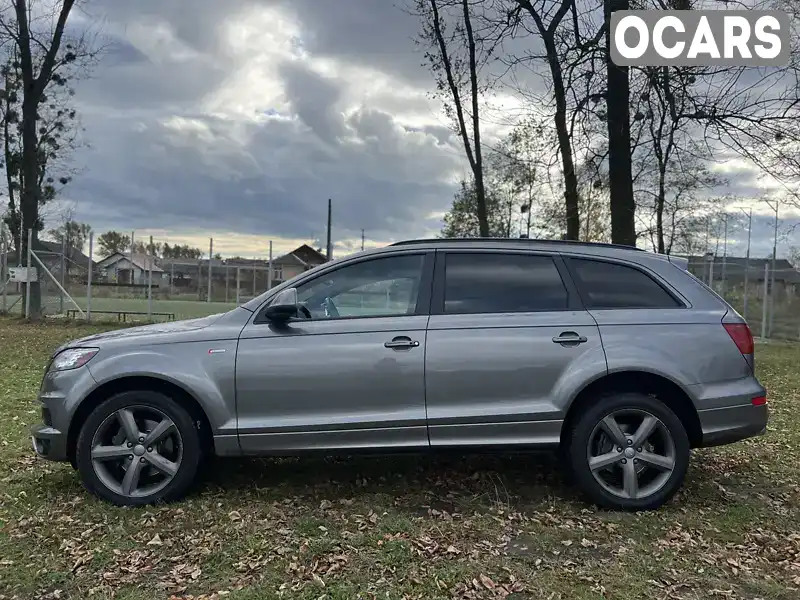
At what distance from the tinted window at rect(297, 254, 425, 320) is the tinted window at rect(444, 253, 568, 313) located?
0.25 meters

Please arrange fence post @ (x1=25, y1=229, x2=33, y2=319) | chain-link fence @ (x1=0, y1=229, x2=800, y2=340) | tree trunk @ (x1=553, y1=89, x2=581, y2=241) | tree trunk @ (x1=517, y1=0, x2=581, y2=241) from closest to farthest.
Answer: tree trunk @ (x1=517, y1=0, x2=581, y2=241) → tree trunk @ (x1=553, y1=89, x2=581, y2=241) → chain-link fence @ (x1=0, y1=229, x2=800, y2=340) → fence post @ (x1=25, y1=229, x2=33, y2=319)

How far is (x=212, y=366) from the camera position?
4.16 m

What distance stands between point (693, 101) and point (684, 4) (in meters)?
1.38

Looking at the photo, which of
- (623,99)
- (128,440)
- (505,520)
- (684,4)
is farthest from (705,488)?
(684,4)

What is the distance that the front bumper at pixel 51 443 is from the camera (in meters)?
4.16

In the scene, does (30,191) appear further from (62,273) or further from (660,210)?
(660,210)

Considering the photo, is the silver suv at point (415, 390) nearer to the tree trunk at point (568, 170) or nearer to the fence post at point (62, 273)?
the tree trunk at point (568, 170)

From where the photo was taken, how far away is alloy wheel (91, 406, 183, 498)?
163 inches

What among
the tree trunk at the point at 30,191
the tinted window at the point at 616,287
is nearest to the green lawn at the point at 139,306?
the tree trunk at the point at 30,191

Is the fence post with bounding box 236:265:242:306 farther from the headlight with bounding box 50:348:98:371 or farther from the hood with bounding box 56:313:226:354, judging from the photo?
the headlight with bounding box 50:348:98:371

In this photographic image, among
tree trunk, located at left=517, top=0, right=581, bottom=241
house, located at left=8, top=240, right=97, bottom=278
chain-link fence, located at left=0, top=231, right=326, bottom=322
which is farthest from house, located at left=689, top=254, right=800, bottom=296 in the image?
house, located at left=8, top=240, right=97, bottom=278

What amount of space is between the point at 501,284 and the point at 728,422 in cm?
170

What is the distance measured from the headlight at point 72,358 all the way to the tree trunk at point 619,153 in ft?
25.3

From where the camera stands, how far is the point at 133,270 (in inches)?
928
